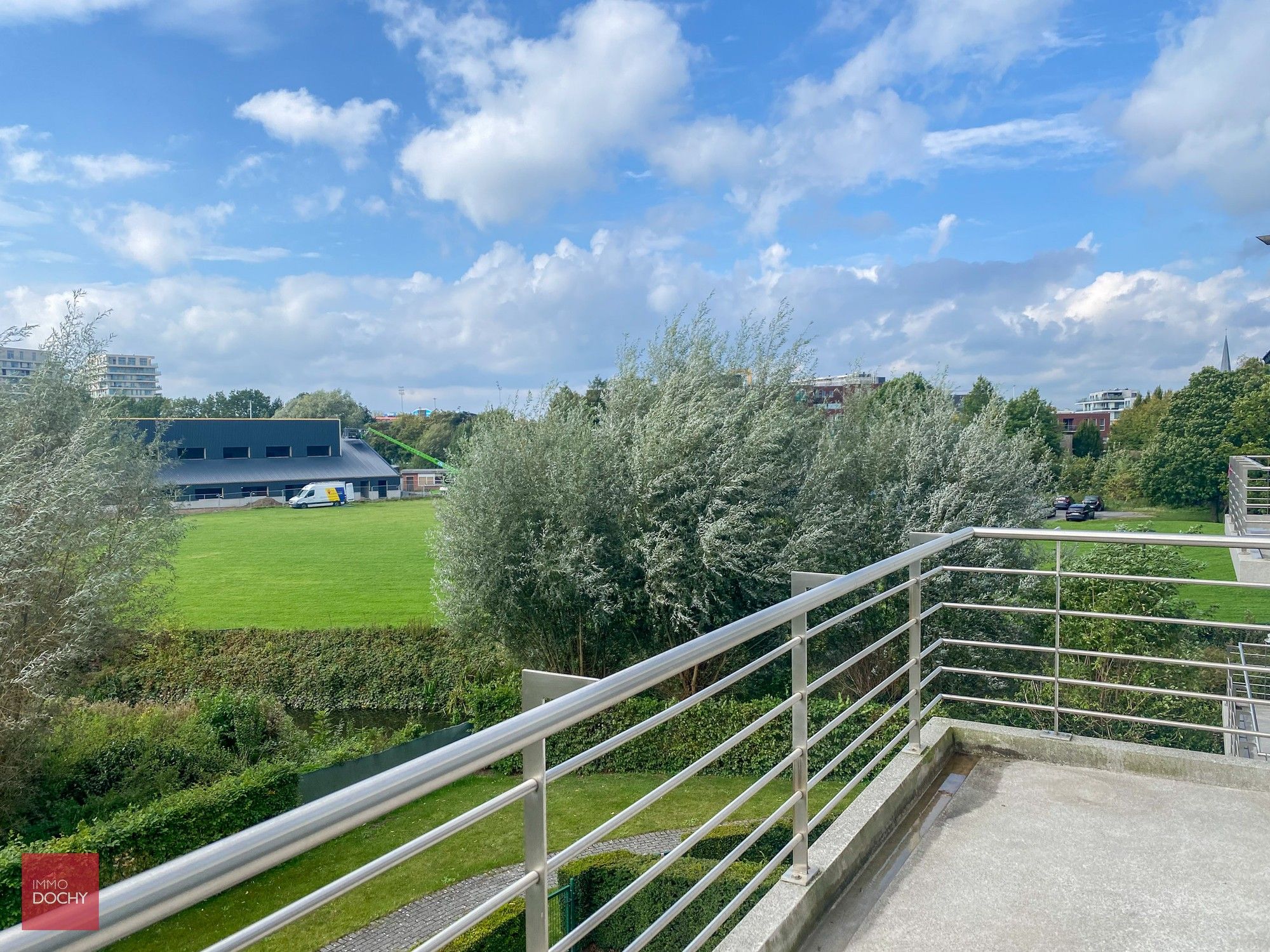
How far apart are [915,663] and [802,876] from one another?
55.4 inches

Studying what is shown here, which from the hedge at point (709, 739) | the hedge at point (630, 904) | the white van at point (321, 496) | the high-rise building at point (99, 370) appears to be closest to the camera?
the hedge at point (630, 904)

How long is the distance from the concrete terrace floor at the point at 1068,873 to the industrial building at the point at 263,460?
134 ft

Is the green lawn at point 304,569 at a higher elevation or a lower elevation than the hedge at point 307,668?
higher

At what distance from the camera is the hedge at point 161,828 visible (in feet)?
28.7

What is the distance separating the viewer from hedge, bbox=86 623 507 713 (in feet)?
57.2

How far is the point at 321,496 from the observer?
44094mm

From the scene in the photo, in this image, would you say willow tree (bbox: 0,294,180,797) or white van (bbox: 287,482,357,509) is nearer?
willow tree (bbox: 0,294,180,797)

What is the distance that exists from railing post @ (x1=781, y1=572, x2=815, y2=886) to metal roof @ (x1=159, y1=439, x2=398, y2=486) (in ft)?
138

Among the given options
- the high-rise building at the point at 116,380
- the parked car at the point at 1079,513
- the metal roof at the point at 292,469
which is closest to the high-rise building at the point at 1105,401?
the parked car at the point at 1079,513

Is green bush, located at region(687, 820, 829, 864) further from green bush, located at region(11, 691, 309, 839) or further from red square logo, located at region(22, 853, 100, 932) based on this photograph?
green bush, located at region(11, 691, 309, 839)

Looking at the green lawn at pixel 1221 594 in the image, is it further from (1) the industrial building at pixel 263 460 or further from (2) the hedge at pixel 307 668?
(1) the industrial building at pixel 263 460

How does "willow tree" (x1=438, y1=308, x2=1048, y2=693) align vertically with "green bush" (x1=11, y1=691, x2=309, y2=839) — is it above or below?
above

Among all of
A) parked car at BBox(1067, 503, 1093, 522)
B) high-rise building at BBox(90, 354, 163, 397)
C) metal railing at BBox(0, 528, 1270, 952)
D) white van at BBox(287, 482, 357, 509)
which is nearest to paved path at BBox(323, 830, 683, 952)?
metal railing at BBox(0, 528, 1270, 952)

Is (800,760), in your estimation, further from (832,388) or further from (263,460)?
(263,460)
